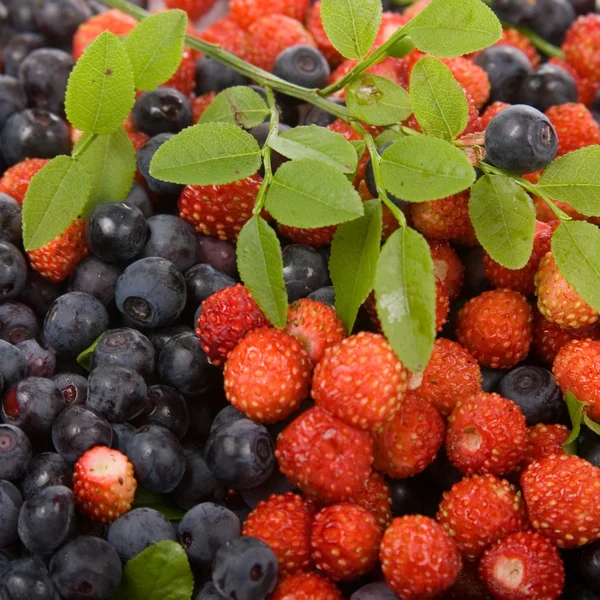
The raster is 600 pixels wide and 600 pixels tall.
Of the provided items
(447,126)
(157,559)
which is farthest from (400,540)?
(447,126)

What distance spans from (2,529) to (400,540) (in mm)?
528

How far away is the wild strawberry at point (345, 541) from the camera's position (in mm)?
1026

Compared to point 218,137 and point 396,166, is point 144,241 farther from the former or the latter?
point 396,166

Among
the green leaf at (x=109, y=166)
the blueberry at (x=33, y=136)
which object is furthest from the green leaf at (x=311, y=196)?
the blueberry at (x=33, y=136)

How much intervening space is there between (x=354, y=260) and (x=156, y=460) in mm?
400

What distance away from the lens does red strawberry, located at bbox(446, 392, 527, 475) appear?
3.67ft

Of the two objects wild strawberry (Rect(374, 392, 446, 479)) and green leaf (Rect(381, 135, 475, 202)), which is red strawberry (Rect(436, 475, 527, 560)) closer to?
wild strawberry (Rect(374, 392, 446, 479))

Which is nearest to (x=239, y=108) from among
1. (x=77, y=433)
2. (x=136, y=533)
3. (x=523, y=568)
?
(x=77, y=433)

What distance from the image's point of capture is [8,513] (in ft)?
3.46

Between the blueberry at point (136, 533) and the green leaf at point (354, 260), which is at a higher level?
the green leaf at point (354, 260)

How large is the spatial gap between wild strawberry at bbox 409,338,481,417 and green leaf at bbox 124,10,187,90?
70 cm

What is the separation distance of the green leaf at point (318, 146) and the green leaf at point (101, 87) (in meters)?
0.30

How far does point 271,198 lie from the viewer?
3.75ft

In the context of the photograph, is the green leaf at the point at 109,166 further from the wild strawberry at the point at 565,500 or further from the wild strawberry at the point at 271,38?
the wild strawberry at the point at 565,500
